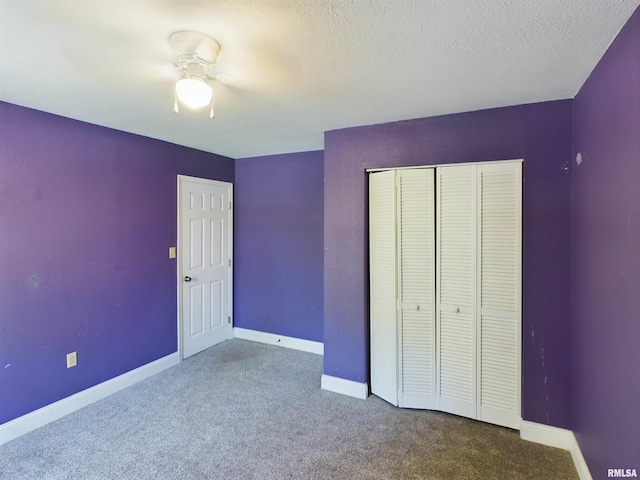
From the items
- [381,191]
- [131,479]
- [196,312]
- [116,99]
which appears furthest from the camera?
[196,312]

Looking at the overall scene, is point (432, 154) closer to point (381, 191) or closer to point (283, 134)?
point (381, 191)

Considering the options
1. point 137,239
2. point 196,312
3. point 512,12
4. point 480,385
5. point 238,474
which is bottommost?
point 238,474

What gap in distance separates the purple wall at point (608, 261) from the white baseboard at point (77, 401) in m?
3.50

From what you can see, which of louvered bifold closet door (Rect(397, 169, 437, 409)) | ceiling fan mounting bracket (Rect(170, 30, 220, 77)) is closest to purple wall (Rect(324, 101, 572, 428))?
louvered bifold closet door (Rect(397, 169, 437, 409))

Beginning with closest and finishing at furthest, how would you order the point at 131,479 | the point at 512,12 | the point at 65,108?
the point at 512,12, the point at 131,479, the point at 65,108

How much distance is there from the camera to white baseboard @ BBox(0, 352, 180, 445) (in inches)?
92.0

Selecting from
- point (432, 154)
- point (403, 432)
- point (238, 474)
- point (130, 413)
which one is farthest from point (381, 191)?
point (130, 413)

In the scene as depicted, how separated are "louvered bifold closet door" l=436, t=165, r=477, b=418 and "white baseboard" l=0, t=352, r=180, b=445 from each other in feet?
8.87

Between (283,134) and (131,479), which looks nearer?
(131,479)

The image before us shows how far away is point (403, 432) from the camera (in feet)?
7.86

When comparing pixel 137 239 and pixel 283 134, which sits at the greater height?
pixel 283 134

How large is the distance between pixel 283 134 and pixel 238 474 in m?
2.67

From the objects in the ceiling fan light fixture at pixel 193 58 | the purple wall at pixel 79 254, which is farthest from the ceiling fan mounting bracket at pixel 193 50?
the purple wall at pixel 79 254

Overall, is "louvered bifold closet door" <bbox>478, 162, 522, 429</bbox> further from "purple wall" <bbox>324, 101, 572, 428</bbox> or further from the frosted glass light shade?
the frosted glass light shade
